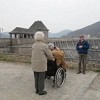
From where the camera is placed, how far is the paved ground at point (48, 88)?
6.58 metres

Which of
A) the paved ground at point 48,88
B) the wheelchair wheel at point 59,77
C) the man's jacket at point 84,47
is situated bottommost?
the paved ground at point 48,88

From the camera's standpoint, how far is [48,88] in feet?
24.1

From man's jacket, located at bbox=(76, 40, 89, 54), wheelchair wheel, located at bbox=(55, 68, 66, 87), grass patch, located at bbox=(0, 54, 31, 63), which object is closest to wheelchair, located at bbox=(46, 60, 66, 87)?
wheelchair wheel, located at bbox=(55, 68, 66, 87)

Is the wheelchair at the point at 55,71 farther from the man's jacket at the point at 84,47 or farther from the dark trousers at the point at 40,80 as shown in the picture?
the man's jacket at the point at 84,47

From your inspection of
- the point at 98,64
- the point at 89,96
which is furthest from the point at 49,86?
the point at 98,64

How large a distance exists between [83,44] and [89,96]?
301cm

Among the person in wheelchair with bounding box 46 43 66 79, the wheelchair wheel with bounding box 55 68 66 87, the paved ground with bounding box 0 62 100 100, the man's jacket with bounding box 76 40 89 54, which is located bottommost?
the paved ground with bounding box 0 62 100 100

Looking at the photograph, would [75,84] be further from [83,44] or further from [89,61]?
[89,61]

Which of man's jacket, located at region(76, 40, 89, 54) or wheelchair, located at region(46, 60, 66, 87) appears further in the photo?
man's jacket, located at region(76, 40, 89, 54)

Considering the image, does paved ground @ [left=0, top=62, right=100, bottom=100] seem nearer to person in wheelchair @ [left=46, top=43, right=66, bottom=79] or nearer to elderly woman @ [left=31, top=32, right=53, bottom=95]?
person in wheelchair @ [left=46, top=43, right=66, bottom=79]

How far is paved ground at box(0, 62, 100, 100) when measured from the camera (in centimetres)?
658

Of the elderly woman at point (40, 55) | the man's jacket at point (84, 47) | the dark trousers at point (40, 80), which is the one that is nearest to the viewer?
the elderly woman at point (40, 55)

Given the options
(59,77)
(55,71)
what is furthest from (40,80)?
(59,77)

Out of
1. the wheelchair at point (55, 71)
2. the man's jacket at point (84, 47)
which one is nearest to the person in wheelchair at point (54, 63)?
the wheelchair at point (55, 71)
